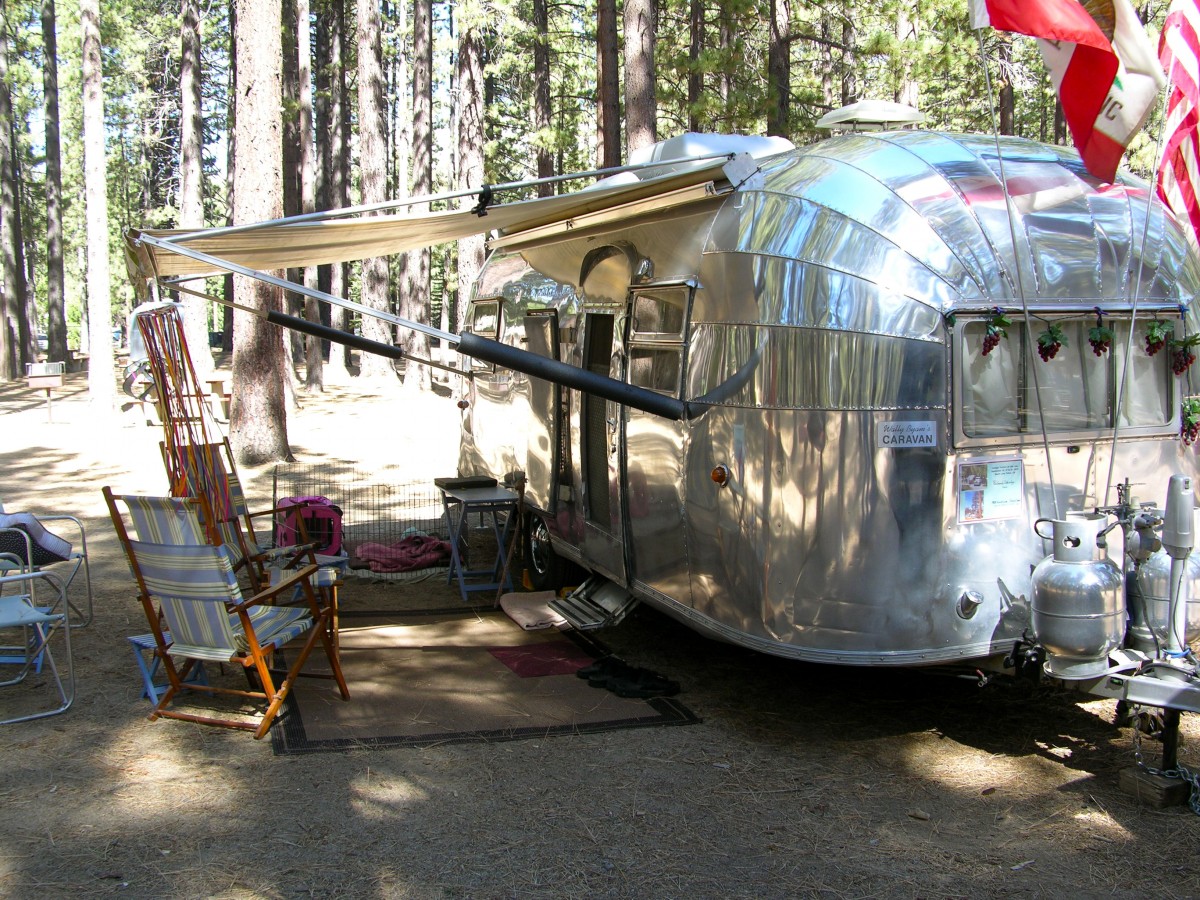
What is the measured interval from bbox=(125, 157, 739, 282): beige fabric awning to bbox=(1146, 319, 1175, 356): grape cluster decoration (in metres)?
2.01

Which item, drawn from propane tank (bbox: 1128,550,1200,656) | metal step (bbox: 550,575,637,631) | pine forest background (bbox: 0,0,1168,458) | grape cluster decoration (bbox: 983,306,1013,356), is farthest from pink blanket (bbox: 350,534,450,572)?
propane tank (bbox: 1128,550,1200,656)

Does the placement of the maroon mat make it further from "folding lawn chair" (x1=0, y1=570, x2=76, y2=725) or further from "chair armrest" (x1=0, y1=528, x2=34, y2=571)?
"chair armrest" (x1=0, y1=528, x2=34, y2=571)

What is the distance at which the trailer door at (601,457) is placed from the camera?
6.05 meters

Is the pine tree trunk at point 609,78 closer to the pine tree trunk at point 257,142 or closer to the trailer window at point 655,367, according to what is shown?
the pine tree trunk at point 257,142

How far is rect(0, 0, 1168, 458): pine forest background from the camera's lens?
44.7 feet

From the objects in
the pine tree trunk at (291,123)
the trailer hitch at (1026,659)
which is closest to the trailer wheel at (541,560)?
the trailer hitch at (1026,659)

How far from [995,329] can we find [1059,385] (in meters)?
0.54

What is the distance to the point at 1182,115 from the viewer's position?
5172mm

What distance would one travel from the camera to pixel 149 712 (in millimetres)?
5297

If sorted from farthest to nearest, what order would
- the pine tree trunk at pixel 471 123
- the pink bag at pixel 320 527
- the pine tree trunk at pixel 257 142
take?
the pine tree trunk at pixel 471 123
the pine tree trunk at pixel 257 142
the pink bag at pixel 320 527

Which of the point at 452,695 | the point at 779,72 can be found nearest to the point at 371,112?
the point at 779,72

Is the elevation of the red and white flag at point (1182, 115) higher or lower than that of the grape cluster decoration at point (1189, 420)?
higher

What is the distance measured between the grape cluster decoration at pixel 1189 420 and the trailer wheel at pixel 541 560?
399 centimetres

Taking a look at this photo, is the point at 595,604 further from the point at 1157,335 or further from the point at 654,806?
the point at 1157,335
